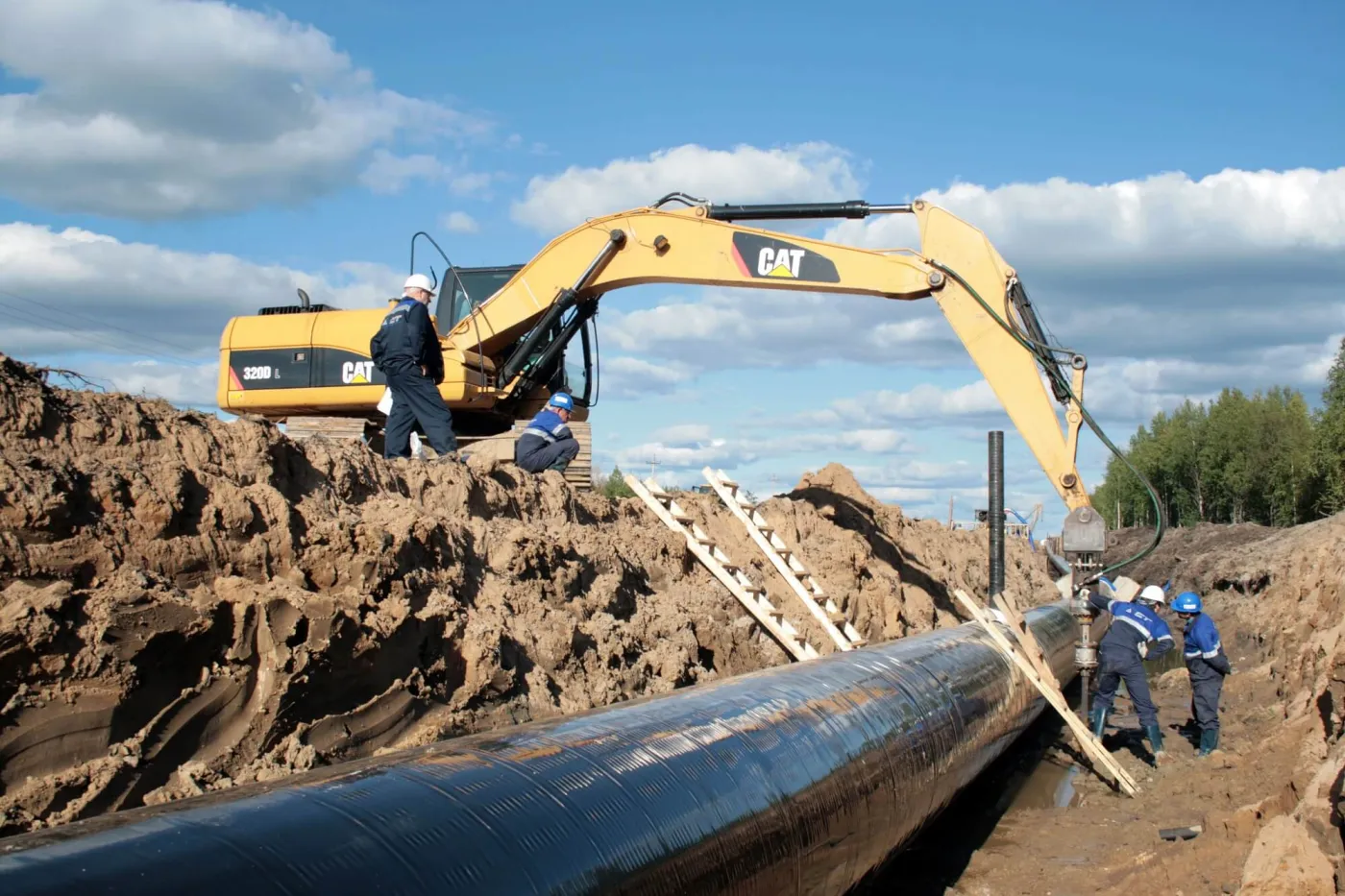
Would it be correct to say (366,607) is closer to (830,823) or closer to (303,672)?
(303,672)

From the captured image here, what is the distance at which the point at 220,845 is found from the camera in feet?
7.02

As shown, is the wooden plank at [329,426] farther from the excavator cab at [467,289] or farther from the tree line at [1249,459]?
the tree line at [1249,459]

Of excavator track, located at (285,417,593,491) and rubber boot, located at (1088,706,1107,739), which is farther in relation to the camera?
excavator track, located at (285,417,593,491)

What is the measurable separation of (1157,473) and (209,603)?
3577 inches

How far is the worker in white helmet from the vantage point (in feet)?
28.5

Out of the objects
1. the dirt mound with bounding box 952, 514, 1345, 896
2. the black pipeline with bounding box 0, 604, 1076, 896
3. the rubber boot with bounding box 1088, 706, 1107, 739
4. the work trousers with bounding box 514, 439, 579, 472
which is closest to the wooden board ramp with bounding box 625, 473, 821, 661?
the work trousers with bounding box 514, 439, 579, 472

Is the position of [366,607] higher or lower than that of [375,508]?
lower

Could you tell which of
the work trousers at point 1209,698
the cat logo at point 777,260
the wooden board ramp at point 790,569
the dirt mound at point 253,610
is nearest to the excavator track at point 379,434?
the wooden board ramp at point 790,569

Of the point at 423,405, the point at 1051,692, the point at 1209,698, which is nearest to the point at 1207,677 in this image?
the point at 1209,698

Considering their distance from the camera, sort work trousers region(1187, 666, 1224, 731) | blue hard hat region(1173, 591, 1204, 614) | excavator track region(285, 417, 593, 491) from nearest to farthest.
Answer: work trousers region(1187, 666, 1224, 731) < blue hard hat region(1173, 591, 1204, 614) < excavator track region(285, 417, 593, 491)

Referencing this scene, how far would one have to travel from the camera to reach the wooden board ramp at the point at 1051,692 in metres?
7.77

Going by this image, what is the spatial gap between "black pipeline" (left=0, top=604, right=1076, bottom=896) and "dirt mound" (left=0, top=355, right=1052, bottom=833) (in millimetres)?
1429

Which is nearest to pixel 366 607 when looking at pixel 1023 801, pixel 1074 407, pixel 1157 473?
pixel 1023 801

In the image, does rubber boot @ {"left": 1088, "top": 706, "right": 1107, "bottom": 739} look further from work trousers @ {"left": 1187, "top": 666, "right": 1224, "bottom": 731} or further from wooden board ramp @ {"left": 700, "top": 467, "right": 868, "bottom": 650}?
wooden board ramp @ {"left": 700, "top": 467, "right": 868, "bottom": 650}
